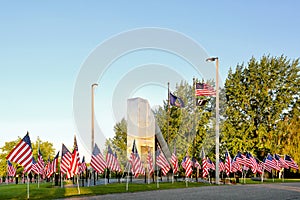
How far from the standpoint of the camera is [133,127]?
3966cm

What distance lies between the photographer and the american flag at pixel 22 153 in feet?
61.1

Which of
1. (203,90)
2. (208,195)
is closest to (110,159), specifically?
(203,90)

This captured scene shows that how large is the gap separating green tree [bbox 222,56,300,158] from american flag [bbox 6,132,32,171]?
38.4 meters

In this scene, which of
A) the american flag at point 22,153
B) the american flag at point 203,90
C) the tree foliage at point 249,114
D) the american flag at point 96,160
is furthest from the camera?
the tree foliage at point 249,114

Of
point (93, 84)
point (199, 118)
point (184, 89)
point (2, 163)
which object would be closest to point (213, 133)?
point (199, 118)

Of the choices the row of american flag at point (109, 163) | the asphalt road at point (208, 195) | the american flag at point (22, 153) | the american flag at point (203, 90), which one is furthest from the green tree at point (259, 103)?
the american flag at point (22, 153)

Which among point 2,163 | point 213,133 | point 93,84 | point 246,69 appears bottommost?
point 2,163

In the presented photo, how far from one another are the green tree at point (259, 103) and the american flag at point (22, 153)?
126ft

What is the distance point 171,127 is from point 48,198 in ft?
129

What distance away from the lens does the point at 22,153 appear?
61.6 ft

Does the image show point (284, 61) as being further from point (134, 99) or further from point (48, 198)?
point (48, 198)

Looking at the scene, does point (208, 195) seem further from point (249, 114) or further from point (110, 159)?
Result: point (249, 114)

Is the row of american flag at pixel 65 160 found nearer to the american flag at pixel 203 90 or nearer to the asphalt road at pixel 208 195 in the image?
the asphalt road at pixel 208 195

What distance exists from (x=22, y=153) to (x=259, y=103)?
42.4 meters
